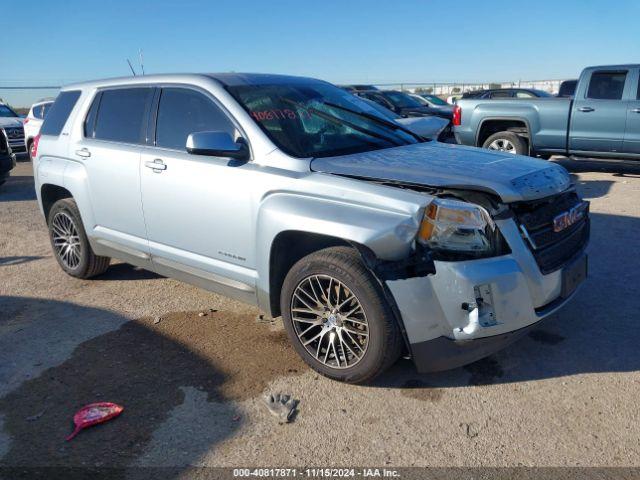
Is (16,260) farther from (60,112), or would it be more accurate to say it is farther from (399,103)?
(399,103)

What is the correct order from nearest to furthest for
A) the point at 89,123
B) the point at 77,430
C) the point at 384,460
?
the point at 384,460 → the point at 77,430 → the point at 89,123

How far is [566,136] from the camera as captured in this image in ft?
32.4

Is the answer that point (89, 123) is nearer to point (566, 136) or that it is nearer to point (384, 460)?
point (384, 460)

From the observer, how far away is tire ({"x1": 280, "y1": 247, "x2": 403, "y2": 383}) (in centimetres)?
309

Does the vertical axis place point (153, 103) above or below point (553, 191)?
above

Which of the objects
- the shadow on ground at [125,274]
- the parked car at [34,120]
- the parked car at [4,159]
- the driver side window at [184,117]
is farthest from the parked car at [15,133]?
the driver side window at [184,117]

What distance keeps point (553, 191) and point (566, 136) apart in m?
7.31

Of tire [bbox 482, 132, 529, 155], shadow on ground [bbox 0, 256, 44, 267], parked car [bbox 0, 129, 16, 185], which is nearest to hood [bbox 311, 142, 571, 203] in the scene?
shadow on ground [bbox 0, 256, 44, 267]

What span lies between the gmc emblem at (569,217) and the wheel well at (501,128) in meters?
6.97

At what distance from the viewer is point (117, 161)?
14.7 feet

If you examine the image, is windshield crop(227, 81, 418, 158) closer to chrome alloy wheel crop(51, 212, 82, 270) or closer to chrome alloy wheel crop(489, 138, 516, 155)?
chrome alloy wheel crop(51, 212, 82, 270)

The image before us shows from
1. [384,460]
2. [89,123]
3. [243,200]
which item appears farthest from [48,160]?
[384,460]

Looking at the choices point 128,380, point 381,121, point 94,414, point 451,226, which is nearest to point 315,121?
point 381,121

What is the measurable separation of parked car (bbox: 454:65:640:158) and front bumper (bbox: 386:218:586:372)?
305 inches
